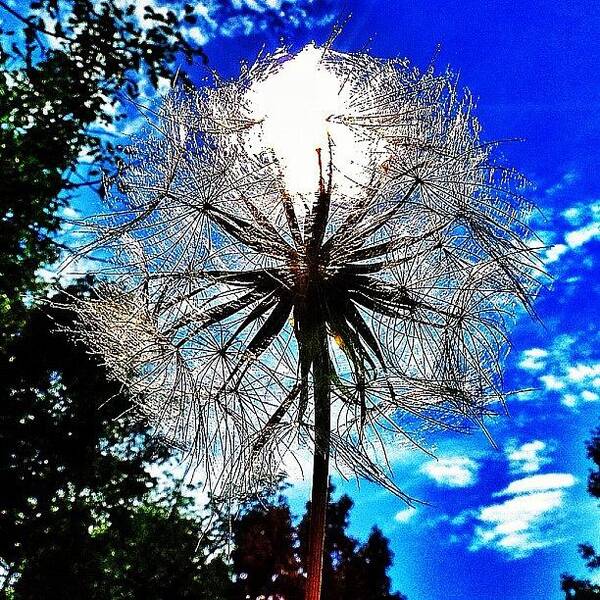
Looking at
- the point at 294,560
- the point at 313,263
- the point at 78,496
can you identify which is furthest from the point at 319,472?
the point at 294,560

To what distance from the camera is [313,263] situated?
4371 millimetres

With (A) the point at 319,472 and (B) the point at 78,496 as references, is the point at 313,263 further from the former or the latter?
(B) the point at 78,496

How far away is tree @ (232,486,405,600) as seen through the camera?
21.0 metres

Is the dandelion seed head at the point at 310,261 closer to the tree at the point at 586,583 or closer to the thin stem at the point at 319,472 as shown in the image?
the thin stem at the point at 319,472

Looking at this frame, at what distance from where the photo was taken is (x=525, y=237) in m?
4.70

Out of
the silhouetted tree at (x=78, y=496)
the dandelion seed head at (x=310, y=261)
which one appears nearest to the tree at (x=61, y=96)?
the dandelion seed head at (x=310, y=261)

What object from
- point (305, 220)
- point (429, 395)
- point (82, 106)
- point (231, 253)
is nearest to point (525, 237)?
point (429, 395)

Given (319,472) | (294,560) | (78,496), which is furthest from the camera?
(294,560)

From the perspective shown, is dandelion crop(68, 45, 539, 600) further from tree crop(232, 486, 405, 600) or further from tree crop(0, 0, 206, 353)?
tree crop(232, 486, 405, 600)

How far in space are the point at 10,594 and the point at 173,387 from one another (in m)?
14.0

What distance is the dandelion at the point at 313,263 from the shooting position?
173 inches

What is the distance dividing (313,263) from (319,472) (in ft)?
5.00

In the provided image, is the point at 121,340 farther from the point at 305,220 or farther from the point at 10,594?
the point at 10,594

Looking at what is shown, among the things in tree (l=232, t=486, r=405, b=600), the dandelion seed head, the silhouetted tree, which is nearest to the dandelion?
the dandelion seed head
